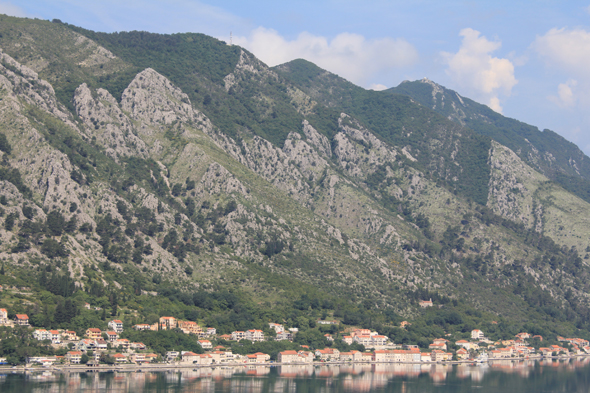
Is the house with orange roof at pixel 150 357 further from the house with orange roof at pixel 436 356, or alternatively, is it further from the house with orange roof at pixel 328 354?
the house with orange roof at pixel 436 356

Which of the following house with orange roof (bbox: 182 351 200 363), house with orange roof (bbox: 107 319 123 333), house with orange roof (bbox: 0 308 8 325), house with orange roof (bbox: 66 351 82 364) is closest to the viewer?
house with orange roof (bbox: 0 308 8 325)

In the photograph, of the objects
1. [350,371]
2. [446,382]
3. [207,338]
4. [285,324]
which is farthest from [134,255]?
[446,382]

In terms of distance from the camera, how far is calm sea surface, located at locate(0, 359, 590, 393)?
401ft

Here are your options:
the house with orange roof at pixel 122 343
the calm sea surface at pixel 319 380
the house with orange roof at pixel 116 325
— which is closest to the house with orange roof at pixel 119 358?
the house with orange roof at pixel 122 343

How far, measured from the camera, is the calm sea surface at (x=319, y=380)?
401 feet

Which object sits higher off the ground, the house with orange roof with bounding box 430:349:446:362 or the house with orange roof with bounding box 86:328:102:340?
the house with orange roof with bounding box 86:328:102:340

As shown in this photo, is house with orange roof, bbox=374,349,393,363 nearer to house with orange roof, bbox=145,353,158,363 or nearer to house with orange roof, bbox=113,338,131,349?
house with orange roof, bbox=145,353,158,363

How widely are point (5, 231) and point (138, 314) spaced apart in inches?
1515

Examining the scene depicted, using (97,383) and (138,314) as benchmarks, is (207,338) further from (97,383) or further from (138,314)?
(97,383)

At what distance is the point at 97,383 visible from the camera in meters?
124

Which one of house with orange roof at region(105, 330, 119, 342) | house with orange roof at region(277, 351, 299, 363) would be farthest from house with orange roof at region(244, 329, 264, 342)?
house with orange roof at region(105, 330, 119, 342)

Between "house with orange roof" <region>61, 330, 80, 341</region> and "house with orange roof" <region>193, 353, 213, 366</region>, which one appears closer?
"house with orange roof" <region>61, 330, 80, 341</region>

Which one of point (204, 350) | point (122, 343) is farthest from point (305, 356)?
point (122, 343)

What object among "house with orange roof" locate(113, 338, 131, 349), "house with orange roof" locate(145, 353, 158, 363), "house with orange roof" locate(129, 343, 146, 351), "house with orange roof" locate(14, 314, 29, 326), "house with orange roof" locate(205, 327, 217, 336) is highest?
"house with orange roof" locate(14, 314, 29, 326)
